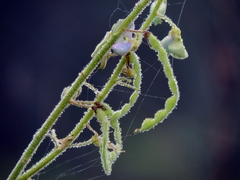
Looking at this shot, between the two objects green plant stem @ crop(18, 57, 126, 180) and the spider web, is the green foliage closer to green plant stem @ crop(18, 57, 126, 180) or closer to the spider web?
green plant stem @ crop(18, 57, 126, 180)

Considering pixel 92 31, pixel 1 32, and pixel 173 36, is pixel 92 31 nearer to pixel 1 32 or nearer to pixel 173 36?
pixel 1 32

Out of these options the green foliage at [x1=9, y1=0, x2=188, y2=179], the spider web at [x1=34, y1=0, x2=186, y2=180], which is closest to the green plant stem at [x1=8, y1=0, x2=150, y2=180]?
the green foliage at [x1=9, y1=0, x2=188, y2=179]

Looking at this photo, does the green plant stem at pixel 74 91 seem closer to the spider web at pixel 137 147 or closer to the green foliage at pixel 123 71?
the green foliage at pixel 123 71

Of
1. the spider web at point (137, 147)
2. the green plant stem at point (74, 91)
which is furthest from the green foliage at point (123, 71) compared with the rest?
the spider web at point (137, 147)

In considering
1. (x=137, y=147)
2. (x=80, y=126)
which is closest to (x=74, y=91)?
(x=80, y=126)

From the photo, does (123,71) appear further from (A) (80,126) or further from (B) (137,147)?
(B) (137,147)

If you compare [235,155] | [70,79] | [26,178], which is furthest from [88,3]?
[26,178]

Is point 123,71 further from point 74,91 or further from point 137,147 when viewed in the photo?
point 137,147

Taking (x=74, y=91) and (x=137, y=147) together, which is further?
(x=137, y=147)

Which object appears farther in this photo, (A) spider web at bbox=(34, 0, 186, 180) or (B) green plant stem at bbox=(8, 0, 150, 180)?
(A) spider web at bbox=(34, 0, 186, 180)

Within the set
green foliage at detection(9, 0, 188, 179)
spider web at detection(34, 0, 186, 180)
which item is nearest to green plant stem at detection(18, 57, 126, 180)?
green foliage at detection(9, 0, 188, 179)

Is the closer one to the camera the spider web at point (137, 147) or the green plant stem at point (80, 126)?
the green plant stem at point (80, 126)
